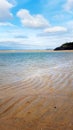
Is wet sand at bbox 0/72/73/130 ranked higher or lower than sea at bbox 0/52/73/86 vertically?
higher

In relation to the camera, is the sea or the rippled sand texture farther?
the sea

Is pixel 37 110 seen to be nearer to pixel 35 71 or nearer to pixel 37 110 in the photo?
pixel 37 110

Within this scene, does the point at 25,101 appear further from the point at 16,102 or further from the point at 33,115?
the point at 33,115

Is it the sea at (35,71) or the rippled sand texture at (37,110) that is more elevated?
the rippled sand texture at (37,110)

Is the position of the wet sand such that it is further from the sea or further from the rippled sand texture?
the sea

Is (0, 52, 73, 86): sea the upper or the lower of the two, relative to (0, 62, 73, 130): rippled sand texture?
lower

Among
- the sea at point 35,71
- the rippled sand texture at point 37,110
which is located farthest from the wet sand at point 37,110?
the sea at point 35,71

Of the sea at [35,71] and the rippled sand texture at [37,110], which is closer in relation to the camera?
the rippled sand texture at [37,110]

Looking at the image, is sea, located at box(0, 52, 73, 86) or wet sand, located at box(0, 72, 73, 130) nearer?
wet sand, located at box(0, 72, 73, 130)

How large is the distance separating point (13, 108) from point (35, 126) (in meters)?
1.35

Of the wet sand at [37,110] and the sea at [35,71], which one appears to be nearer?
the wet sand at [37,110]

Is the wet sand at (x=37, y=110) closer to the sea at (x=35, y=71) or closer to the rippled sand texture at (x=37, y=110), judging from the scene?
the rippled sand texture at (x=37, y=110)

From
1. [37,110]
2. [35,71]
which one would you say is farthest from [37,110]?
[35,71]

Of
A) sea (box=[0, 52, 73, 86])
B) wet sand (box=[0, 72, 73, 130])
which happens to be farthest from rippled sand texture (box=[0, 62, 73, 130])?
sea (box=[0, 52, 73, 86])
